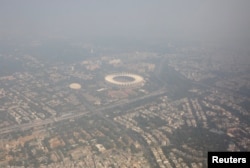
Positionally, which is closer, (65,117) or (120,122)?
(120,122)

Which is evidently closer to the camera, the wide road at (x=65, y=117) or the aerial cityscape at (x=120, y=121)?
the aerial cityscape at (x=120, y=121)

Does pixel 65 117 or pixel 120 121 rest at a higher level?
pixel 65 117

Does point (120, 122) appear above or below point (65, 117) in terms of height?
below

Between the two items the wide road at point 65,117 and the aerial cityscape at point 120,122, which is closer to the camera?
the aerial cityscape at point 120,122

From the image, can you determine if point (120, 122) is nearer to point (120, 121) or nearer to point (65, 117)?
point (120, 121)

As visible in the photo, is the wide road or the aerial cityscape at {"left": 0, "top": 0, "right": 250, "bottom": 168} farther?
the wide road

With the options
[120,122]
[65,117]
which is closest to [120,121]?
[120,122]

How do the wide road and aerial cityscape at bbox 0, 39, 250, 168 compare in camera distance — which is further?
the wide road

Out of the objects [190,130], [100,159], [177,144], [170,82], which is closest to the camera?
[100,159]

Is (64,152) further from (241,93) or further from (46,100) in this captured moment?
(241,93)

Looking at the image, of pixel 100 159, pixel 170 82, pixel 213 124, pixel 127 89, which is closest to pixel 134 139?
pixel 100 159

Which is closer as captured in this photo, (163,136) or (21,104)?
(163,136)
